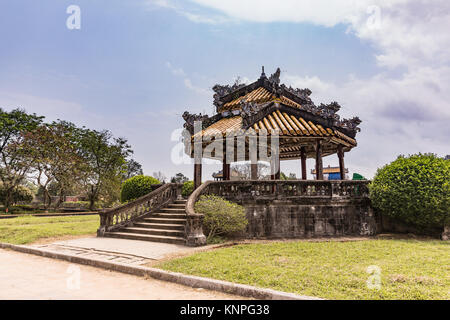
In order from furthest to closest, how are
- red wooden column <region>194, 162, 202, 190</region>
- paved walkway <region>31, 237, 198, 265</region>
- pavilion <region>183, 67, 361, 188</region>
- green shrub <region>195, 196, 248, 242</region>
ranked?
red wooden column <region>194, 162, 202, 190</region> → pavilion <region>183, 67, 361, 188</region> → green shrub <region>195, 196, 248, 242</region> → paved walkway <region>31, 237, 198, 265</region>

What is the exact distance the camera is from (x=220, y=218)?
10.2m

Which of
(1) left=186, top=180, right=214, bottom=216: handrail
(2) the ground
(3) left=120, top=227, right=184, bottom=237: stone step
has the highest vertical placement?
(1) left=186, top=180, right=214, bottom=216: handrail

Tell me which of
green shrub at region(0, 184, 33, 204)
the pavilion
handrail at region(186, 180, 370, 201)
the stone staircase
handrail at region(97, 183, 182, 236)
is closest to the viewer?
the stone staircase

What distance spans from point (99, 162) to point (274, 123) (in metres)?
33.9

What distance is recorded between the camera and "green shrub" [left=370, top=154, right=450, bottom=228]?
1064 centimetres

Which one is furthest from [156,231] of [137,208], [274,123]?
[274,123]

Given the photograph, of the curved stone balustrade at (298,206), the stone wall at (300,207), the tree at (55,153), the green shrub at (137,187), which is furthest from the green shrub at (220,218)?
the tree at (55,153)

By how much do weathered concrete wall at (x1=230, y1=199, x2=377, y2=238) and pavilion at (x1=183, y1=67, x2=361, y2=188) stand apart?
205 cm

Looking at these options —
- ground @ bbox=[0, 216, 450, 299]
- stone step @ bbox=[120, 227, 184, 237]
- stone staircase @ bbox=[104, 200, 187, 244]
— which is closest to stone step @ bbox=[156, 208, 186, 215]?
stone staircase @ bbox=[104, 200, 187, 244]

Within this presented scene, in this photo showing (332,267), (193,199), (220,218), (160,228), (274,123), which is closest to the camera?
(332,267)

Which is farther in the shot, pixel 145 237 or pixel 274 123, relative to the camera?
pixel 274 123

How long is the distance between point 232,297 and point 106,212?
8.98m

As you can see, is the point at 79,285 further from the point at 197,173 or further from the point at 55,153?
the point at 55,153

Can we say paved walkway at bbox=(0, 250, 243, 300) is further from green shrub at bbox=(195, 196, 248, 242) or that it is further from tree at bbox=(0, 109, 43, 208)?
tree at bbox=(0, 109, 43, 208)
